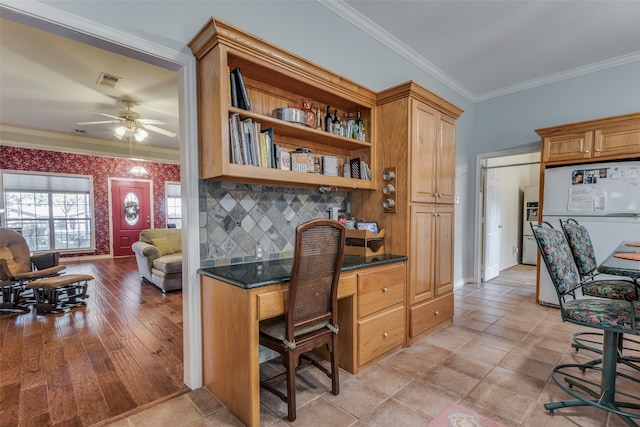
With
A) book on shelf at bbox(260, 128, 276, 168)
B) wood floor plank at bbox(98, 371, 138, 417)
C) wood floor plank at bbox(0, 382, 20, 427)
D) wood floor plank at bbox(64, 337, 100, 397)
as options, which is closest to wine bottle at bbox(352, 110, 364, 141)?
book on shelf at bbox(260, 128, 276, 168)

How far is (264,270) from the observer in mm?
1929

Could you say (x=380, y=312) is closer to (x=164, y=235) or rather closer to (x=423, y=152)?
(x=423, y=152)

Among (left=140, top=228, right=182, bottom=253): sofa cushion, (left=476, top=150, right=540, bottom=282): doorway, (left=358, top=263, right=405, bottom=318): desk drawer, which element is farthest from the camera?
(left=140, top=228, right=182, bottom=253): sofa cushion

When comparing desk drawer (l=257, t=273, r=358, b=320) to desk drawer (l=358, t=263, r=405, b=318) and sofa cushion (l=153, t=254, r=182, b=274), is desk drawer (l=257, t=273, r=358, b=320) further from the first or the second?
sofa cushion (l=153, t=254, r=182, b=274)

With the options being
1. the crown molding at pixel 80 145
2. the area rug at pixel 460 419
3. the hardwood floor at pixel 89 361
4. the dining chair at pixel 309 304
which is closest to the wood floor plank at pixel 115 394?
the hardwood floor at pixel 89 361

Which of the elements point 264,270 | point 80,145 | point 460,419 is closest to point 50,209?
point 80,145

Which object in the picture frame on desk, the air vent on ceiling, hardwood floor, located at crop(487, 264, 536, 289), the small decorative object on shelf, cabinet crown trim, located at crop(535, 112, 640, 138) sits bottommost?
hardwood floor, located at crop(487, 264, 536, 289)

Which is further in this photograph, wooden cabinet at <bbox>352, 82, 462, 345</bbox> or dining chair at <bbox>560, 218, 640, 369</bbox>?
wooden cabinet at <bbox>352, 82, 462, 345</bbox>

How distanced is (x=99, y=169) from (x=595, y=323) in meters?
9.50

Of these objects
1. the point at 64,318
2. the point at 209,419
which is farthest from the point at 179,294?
the point at 209,419

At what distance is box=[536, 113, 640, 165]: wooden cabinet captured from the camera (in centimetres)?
319

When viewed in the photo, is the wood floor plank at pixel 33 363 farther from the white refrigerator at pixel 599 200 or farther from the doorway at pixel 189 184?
the white refrigerator at pixel 599 200

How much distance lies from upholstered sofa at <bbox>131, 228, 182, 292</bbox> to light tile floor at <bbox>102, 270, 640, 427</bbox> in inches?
106

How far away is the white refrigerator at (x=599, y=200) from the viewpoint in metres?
3.17
